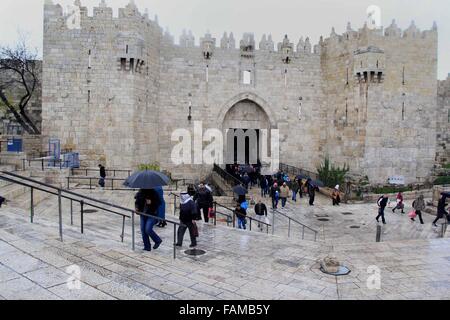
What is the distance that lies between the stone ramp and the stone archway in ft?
53.8

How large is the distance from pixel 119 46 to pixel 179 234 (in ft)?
44.3

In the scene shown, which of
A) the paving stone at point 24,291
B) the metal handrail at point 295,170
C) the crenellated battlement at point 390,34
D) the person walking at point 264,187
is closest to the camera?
the paving stone at point 24,291

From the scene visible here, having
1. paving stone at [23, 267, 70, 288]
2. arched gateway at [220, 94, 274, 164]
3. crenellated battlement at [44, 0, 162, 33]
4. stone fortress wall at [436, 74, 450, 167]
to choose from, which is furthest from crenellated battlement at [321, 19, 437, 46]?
paving stone at [23, 267, 70, 288]

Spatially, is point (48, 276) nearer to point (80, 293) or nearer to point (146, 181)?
point (80, 293)

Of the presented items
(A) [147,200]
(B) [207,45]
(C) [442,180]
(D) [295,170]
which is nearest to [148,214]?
(A) [147,200]

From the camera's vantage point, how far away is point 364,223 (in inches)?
627

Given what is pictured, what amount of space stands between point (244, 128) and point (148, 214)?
58.8 feet

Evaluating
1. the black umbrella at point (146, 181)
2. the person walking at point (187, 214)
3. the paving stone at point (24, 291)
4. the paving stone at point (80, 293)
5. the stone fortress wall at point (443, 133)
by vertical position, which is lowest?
the paving stone at point (80, 293)

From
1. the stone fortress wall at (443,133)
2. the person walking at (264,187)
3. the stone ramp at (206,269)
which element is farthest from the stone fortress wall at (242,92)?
the stone ramp at (206,269)

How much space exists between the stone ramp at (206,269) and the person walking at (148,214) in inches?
9.3

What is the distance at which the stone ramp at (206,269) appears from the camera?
5391mm

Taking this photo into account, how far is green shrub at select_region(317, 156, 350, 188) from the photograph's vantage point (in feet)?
75.0

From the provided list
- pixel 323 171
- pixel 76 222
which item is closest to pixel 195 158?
pixel 323 171

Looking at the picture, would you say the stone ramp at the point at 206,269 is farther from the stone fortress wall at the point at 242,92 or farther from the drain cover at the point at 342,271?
the stone fortress wall at the point at 242,92
